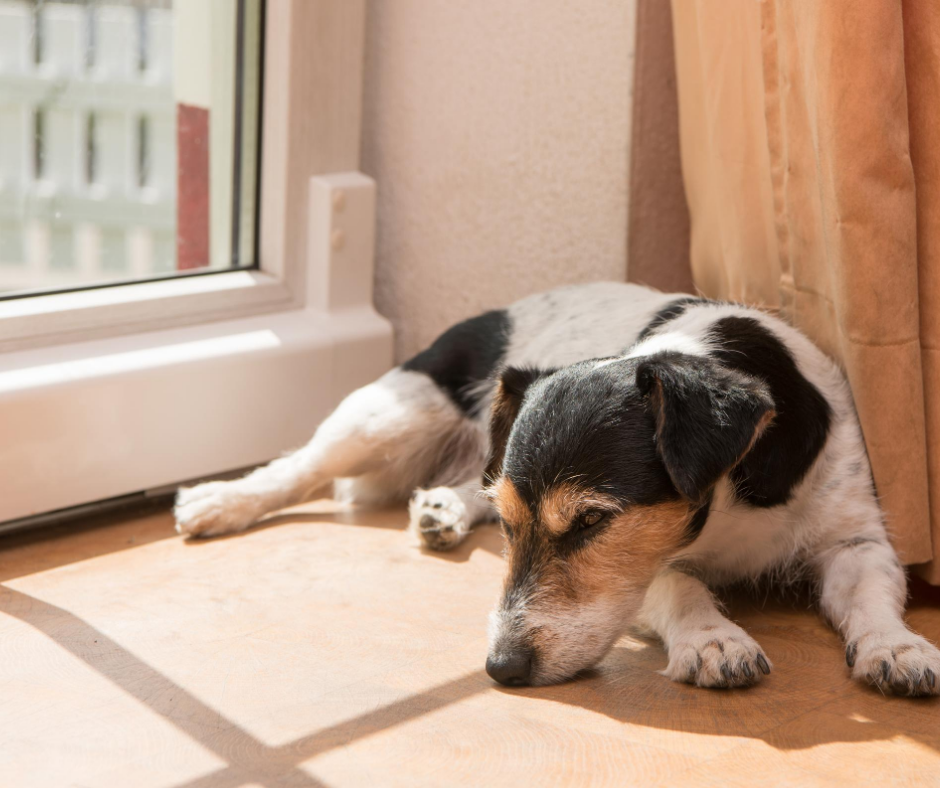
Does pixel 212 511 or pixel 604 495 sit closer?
pixel 604 495

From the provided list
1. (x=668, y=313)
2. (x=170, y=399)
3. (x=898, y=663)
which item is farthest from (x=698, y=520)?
Answer: (x=170, y=399)

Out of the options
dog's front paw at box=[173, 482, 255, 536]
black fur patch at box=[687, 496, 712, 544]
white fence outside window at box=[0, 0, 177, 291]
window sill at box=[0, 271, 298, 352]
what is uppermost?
white fence outside window at box=[0, 0, 177, 291]

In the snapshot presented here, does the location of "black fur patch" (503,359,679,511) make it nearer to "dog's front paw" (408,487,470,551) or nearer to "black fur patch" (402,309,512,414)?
"dog's front paw" (408,487,470,551)

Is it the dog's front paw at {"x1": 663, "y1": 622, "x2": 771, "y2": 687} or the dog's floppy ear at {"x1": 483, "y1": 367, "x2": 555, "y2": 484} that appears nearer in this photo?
the dog's front paw at {"x1": 663, "y1": 622, "x2": 771, "y2": 687}

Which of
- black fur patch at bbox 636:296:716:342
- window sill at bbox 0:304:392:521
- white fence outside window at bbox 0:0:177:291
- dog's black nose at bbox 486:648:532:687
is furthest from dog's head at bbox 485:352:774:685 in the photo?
white fence outside window at bbox 0:0:177:291

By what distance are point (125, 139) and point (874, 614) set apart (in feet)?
7.06

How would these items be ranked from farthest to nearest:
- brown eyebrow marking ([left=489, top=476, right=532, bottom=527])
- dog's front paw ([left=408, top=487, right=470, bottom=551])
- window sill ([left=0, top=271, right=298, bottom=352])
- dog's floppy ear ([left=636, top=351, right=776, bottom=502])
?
1. window sill ([left=0, top=271, right=298, bottom=352])
2. dog's front paw ([left=408, top=487, right=470, bottom=551])
3. brown eyebrow marking ([left=489, top=476, right=532, bottom=527])
4. dog's floppy ear ([left=636, top=351, right=776, bottom=502])

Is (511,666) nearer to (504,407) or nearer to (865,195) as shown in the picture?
(504,407)

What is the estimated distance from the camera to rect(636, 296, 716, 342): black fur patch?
2.56 meters

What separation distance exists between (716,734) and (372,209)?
1.96 meters

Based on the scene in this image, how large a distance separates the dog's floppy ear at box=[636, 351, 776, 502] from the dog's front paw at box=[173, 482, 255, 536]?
3.98 feet

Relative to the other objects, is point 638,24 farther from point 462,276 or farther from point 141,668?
A: point 141,668

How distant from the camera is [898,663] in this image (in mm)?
1950

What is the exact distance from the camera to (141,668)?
80.5 inches
